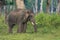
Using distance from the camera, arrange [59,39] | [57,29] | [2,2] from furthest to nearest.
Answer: [2,2]
[57,29]
[59,39]

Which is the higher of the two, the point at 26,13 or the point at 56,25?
the point at 26,13

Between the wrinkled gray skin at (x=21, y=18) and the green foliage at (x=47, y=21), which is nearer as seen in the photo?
the wrinkled gray skin at (x=21, y=18)

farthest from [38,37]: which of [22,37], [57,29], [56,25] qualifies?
[56,25]

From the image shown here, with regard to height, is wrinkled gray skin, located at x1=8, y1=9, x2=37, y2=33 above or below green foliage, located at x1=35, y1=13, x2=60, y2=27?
above

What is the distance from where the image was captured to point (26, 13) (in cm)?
1086

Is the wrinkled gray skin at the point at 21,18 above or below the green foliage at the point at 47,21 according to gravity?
above

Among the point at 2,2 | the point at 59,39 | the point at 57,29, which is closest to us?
the point at 59,39

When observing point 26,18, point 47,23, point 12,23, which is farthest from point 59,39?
point 47,23

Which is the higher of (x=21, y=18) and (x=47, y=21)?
(x=21, y=18)

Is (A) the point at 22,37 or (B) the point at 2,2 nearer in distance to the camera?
(A) the point at 22,37

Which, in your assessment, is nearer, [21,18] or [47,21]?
[21,18]

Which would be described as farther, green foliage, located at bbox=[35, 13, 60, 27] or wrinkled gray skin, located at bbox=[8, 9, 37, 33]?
green foliage, located at bbox=[35, 13, 60, 27]

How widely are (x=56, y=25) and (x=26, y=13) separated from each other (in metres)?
2.78

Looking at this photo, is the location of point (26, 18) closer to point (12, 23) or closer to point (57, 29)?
point (12, 23)
